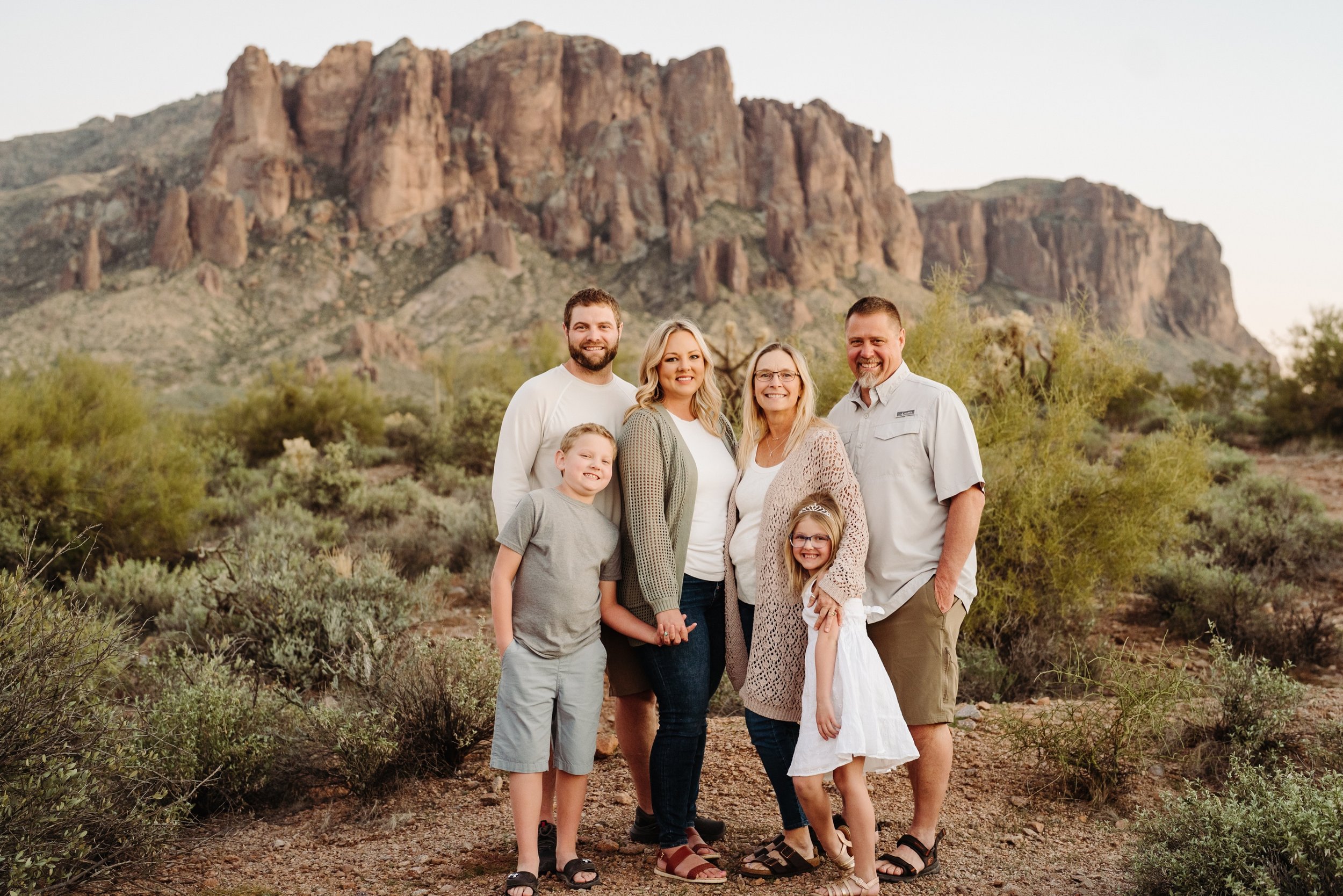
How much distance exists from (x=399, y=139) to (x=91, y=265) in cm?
3024

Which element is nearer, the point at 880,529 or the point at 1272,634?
the point at 880,529

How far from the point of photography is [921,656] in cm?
316

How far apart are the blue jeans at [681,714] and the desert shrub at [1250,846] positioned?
5.16 ft

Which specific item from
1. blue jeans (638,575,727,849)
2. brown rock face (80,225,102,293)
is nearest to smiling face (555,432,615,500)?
blue jeans (638,575,727,849)

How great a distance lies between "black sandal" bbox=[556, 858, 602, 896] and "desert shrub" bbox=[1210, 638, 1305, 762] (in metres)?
3.20

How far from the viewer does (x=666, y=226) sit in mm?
82125

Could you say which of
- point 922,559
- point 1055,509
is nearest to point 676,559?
point 922,559

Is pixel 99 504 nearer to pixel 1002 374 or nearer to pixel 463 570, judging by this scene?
pixel 463 570

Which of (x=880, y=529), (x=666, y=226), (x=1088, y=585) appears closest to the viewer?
(x=880, y=529)

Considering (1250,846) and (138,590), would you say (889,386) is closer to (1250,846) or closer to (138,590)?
(1250,846)

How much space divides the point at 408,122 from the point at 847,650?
304ft

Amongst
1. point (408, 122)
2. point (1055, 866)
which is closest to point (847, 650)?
point (1055, 866)

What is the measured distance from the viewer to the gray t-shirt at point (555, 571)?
10.2 feet

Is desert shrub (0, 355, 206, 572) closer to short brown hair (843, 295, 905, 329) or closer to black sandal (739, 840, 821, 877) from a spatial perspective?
black sandal (739, 840, 821, 877)
